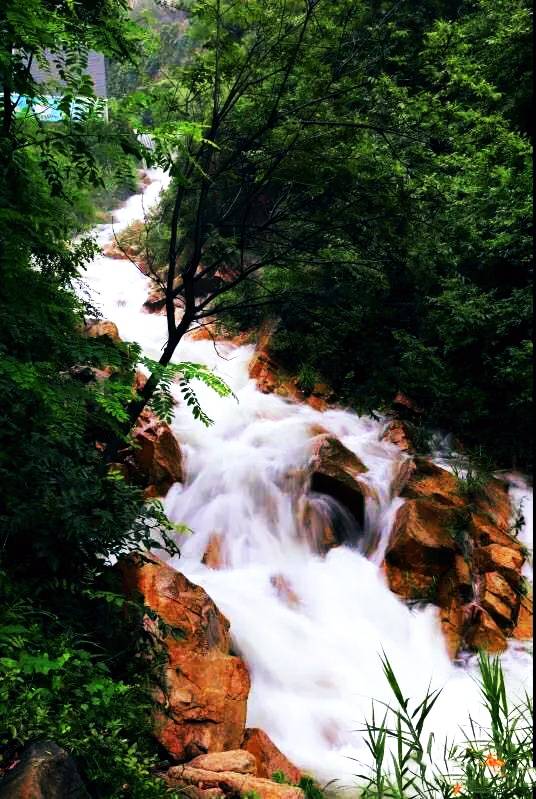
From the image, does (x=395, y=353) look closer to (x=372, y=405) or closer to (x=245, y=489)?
(x=372, y=405)

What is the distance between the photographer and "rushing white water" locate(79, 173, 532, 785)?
555 centimetres

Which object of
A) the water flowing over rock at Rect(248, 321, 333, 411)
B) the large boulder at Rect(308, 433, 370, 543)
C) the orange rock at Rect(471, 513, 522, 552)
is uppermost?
the water flowing over rock at Rect(248, 321, 333, 411)

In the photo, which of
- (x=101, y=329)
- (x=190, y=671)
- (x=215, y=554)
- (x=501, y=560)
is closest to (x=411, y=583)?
(x=501, y=560)

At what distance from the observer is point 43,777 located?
2.24 metres

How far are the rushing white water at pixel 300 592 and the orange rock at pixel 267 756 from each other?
0.51 metres

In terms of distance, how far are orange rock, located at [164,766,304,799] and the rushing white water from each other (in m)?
1.80

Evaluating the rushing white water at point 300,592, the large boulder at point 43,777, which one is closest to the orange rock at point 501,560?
the rushing white water at point 300,592

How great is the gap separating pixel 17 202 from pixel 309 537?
5.74m

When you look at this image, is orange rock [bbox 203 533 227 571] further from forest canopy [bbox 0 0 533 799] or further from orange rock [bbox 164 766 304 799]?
orange rock [bbox 164 766 304 799]

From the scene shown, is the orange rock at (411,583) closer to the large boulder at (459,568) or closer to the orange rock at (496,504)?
the large boulder at (459,568)

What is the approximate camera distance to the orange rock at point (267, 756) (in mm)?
4348

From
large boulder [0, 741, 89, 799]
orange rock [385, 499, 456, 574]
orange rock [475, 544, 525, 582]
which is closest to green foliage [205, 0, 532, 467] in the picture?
orange rock [475, 544, 525, 582]

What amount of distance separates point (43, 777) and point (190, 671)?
7.21ft

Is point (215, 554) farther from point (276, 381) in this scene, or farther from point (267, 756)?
point (276, 381)
